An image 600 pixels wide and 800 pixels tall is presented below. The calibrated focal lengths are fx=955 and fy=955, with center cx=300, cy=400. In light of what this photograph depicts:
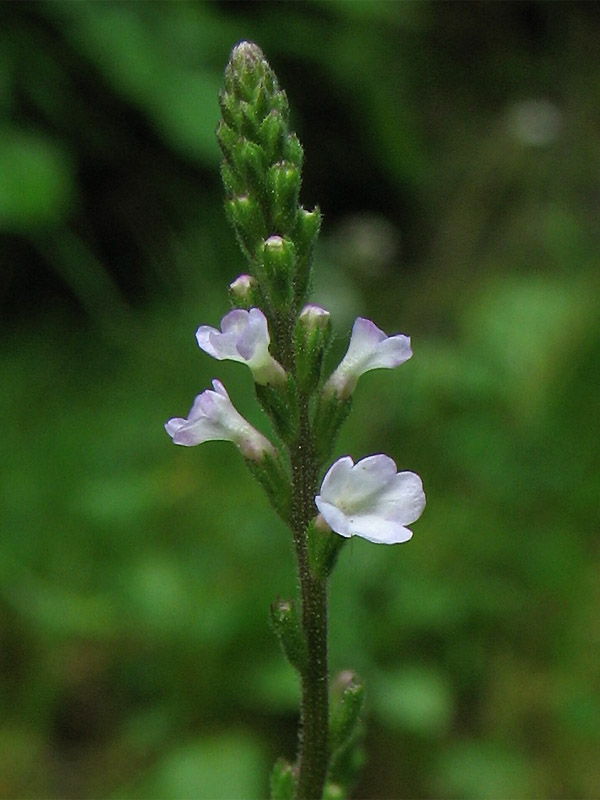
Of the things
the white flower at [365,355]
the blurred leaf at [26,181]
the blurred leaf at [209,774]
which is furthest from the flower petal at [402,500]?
the blurred leaf at [26,181]

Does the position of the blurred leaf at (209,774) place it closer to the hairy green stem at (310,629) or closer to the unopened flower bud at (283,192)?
the hairy green stem at (310,629)

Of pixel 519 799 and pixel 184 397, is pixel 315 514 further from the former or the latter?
pixel 184 397

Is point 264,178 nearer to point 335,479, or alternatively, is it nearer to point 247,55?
point 247,55

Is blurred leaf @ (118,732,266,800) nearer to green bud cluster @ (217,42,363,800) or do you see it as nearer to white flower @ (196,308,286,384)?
green bud cluster @ (217,42,363,800)

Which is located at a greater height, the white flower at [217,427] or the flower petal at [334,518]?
the white flower at [217,427]

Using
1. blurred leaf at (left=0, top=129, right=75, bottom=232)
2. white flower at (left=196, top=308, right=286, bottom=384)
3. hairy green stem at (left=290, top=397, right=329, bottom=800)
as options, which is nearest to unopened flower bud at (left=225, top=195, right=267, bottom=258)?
white flower at (left=196, top=308, right=286, bottom=384)
